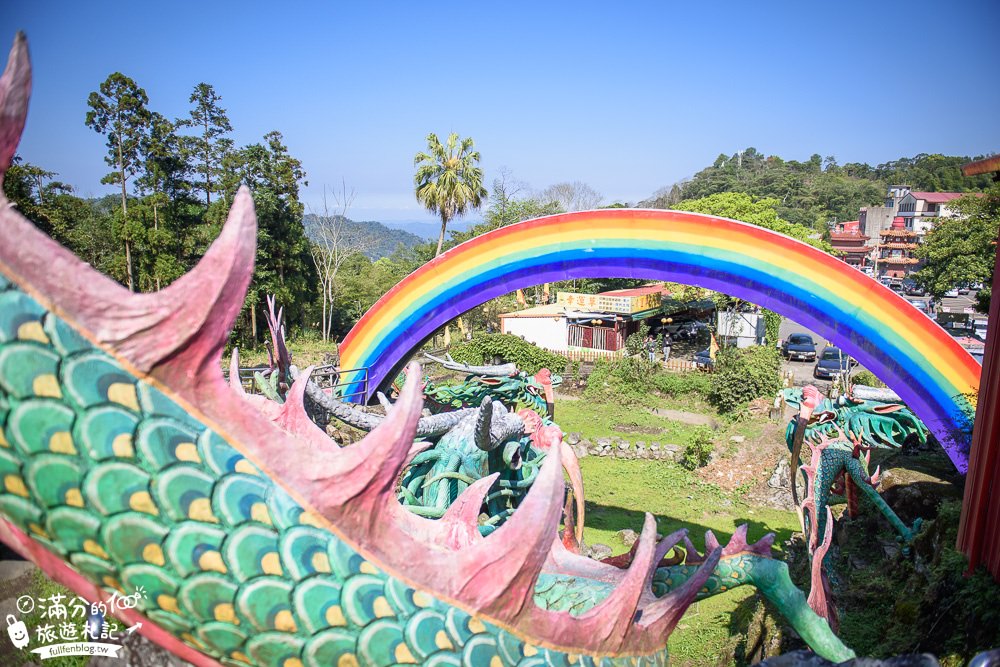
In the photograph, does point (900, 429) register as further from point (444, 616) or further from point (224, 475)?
point (224, 475)

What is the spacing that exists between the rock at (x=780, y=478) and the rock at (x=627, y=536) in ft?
9.99

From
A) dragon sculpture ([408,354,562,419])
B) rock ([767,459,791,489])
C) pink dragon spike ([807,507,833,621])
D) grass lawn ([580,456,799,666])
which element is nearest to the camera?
pink dragon spike ([807,507,833,621])

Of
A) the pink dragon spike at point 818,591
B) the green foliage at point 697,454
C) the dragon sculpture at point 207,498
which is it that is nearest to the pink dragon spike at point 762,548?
the pink dragon spike at point 818,591

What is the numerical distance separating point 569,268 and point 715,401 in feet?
27.8

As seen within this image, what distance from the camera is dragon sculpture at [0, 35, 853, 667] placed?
1.65m

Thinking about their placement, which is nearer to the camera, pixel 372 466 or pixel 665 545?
pixel 372 466

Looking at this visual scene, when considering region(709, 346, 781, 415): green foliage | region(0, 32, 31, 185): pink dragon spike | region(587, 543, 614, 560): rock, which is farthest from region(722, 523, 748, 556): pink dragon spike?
region(709, 346, 781, 415): green foliage

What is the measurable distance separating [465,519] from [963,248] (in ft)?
84.0

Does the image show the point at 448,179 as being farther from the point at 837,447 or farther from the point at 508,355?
the point at 837,447

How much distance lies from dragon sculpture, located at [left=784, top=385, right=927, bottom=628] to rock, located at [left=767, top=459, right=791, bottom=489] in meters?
0.82

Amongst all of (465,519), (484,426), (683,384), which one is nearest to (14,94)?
(465,519)

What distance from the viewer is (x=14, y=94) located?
1582mm

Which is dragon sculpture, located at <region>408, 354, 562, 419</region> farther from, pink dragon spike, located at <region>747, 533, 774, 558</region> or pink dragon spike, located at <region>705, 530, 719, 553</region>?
pink dragon spike, located at <region>705, 530, 719, 553</region>

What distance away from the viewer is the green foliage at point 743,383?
14.3 metres
